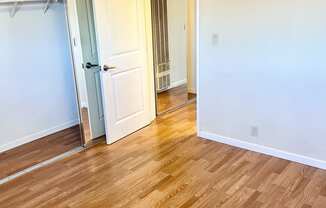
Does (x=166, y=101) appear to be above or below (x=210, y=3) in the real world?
below

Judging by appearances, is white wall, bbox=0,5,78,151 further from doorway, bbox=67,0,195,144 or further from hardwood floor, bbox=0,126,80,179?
doorway, bbox=67,0,195,144

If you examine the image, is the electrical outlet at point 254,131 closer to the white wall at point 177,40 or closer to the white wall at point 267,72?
the white wall at point 267,72

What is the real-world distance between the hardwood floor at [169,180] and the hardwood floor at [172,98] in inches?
45.1

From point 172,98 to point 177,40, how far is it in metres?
0.87

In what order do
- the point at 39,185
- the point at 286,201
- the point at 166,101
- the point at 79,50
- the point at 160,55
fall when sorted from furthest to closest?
the point at 166,101 → the point at 160,55 → the point at 79,50 → the point at 39,185 → the point at 286,201

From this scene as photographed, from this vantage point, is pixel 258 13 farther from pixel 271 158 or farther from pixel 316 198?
pixel 316 198

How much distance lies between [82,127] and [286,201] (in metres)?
2.24

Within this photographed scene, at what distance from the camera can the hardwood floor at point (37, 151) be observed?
3.38 metres

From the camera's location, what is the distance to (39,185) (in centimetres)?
300

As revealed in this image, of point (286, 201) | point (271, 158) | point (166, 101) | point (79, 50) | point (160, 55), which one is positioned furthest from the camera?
point (166, 101)

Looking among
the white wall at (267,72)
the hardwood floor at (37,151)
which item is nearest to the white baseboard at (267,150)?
the white wall at (267,72)

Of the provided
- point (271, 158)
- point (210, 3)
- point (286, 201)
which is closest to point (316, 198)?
point (286, 201)

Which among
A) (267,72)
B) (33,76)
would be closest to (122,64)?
(33,76)

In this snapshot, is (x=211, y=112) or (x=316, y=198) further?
(x=211, y=112)
